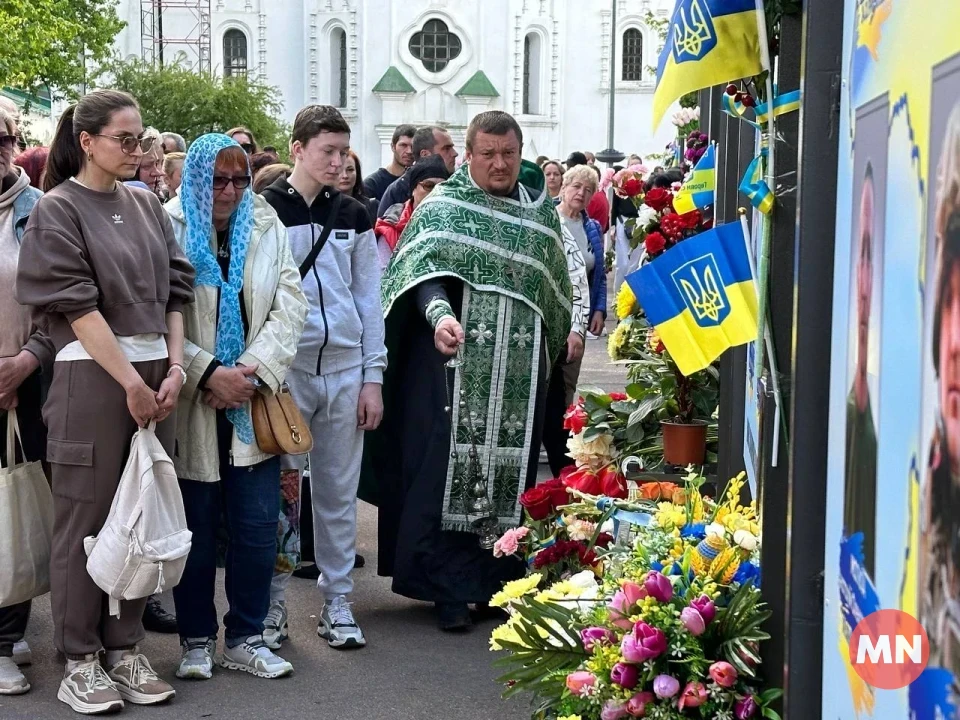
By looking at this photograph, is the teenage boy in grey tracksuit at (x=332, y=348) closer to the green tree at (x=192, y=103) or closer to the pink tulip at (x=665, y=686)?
the pink tulip at (x=665, y=686)

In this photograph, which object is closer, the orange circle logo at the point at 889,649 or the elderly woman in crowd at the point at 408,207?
the orange circle logo at the point at 889,649

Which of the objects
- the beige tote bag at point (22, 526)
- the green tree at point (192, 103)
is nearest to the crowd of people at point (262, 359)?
the beige tote bag at point (22, 526)

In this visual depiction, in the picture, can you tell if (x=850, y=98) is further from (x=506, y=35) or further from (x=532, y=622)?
(x=506, y=35)

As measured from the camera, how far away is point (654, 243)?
540cm

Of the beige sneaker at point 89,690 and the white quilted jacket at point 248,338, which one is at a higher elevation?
the white quilted jacket at point 248,338

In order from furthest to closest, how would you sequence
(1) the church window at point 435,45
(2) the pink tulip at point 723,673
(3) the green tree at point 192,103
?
(1) the church window at point 435,45, (3) the green tree at point 192,103, (2) the pink tulip at point 723,673

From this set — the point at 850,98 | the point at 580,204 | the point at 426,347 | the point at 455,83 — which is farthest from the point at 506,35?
the point at 850,98

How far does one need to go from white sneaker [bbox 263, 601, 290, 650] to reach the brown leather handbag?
75cm

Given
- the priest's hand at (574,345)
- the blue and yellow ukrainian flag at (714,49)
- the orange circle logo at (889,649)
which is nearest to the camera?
the orange circle logo at (889,649)

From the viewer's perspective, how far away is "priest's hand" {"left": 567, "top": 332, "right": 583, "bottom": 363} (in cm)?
635

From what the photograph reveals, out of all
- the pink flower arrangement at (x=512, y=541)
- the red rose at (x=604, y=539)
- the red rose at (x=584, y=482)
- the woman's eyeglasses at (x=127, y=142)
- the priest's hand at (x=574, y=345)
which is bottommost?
the pink flower arrangement at (x=512, y=541)

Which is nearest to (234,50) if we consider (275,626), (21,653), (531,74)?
(531,74)

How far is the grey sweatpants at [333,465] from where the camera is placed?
5.73m

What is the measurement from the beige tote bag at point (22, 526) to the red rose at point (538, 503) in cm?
161
